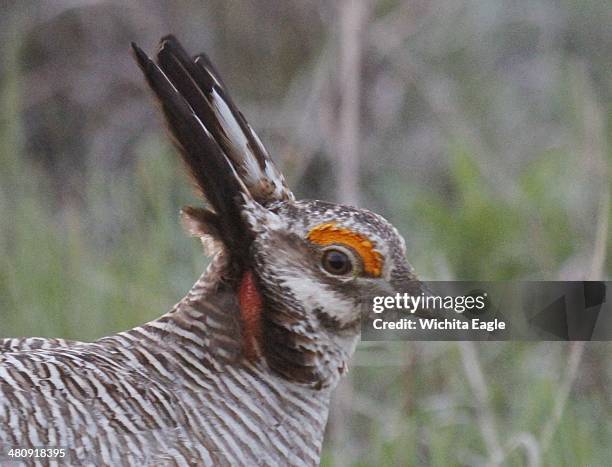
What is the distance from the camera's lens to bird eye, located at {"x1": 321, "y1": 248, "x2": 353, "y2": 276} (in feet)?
6.46

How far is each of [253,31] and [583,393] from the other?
178cm

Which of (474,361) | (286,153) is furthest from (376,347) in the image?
(286,153)

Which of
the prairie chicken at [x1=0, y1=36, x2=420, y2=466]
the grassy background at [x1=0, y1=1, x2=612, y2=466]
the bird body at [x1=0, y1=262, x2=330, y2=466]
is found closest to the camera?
the bird body at [x1=0, y1=262, x2=330, y2=466]

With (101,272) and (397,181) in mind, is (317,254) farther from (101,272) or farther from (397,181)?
(397,181)

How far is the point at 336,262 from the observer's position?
198cm

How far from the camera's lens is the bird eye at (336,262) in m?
1.97

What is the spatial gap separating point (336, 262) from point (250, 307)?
159 millimetres

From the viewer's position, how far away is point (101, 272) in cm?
325

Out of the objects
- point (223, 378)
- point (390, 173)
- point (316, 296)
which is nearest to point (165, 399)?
point (223, 378)

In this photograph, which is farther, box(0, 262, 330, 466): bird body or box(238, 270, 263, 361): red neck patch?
box(238, 270, 263, 361): red neck patch

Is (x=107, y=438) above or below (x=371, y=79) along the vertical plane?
below

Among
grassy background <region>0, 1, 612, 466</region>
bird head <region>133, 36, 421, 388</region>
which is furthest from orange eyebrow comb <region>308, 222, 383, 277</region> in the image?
grassy background <region>0, 1, 612, 466</region>

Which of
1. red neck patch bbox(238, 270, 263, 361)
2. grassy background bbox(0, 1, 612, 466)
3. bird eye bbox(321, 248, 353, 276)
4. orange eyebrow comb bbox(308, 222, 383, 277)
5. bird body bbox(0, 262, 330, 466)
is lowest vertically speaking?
bird body bbox(0, 262, 330, 466)

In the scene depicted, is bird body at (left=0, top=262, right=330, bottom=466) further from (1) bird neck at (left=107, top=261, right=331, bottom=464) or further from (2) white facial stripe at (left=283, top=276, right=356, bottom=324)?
(2) white facial stripe at (left=283, top=276, right=356, bottom=324)
